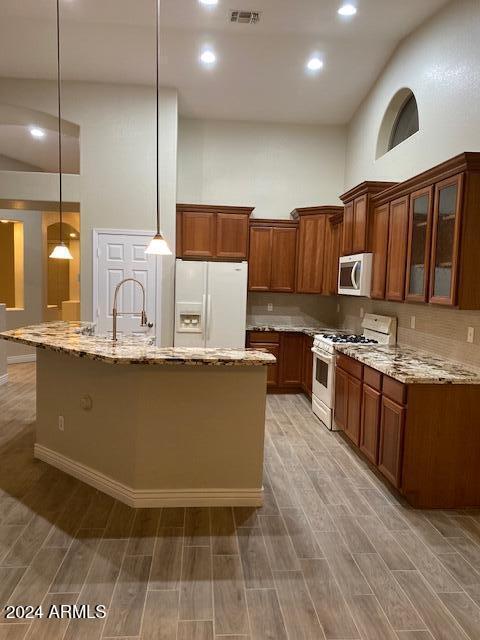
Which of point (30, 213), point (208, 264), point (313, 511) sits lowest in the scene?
point (313, 511)

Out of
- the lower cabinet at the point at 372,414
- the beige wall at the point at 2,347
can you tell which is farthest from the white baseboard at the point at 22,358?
the lower cabinet at the point at 372,414

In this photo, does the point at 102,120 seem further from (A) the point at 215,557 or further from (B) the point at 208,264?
(A) the point at 215,557

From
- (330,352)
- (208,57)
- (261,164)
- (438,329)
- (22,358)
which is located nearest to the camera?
(438,329)

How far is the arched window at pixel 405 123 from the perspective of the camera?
4.58m

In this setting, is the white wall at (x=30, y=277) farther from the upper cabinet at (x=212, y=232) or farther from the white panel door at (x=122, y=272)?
the upper cabinet at (x=212, y=232)

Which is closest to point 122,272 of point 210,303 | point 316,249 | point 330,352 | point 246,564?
point 210,303

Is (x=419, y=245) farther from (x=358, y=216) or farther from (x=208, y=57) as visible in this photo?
(x=208, y=57)

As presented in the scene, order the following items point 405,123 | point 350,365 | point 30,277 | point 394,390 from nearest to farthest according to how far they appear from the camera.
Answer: point 394,390 < point 350,365 < point 405,123 < point 30,277

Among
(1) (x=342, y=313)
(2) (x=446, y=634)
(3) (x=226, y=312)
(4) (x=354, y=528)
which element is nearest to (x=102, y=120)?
(3) (x=226, y=312)

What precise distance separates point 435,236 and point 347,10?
2455 millimetres

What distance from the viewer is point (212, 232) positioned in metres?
5.87

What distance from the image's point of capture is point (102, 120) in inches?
219

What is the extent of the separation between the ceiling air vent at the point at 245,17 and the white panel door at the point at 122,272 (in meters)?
2.59

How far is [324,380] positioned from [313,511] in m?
2.02
